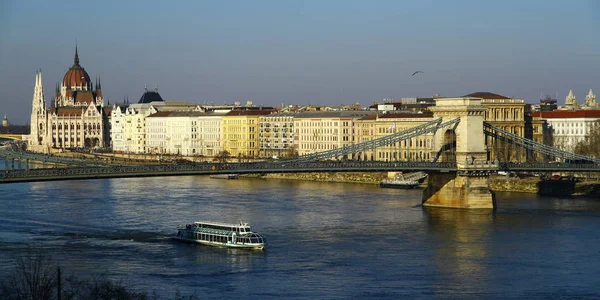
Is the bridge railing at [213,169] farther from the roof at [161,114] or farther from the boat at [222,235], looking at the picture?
the roof at [161,114]

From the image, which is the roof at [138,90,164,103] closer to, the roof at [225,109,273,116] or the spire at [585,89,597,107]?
the roof at [225,109,273,116]

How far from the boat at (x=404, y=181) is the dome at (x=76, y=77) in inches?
2534

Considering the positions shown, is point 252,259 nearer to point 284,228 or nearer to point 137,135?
point 284,228

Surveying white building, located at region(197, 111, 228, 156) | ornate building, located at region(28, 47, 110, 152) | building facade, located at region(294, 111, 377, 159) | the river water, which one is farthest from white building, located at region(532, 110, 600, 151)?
ornate building, located at region(28, 47, 110, 152)

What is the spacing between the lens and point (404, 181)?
51219mm

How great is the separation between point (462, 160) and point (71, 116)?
231 feet

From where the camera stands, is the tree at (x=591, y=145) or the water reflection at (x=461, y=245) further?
the tree at (x=591, y=145)

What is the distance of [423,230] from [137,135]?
61217 millimetres

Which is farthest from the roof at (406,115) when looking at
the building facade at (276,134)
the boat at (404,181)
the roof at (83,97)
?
the roof at (83,97)

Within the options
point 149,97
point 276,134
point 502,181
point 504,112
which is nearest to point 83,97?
point 149,97

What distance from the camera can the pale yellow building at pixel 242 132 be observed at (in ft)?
253

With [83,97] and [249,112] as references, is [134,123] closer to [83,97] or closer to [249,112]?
[249,112]

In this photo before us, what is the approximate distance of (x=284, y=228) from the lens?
33781 millimetres

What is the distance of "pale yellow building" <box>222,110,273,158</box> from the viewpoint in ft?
253
